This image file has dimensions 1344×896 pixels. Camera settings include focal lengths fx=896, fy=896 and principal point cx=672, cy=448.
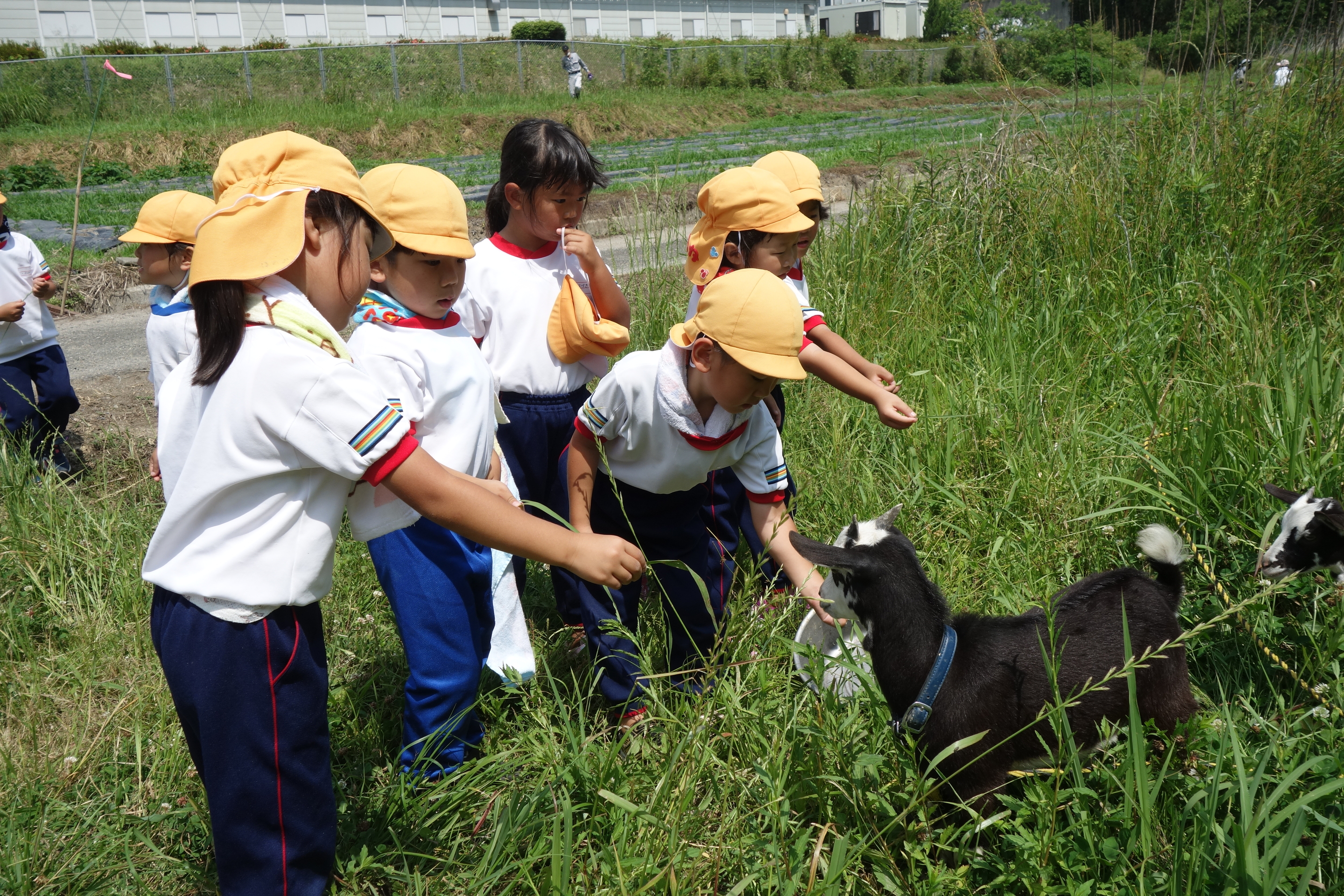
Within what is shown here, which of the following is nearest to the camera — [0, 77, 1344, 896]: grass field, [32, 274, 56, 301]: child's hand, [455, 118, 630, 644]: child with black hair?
[0, 77, 1344, 896]: grass field

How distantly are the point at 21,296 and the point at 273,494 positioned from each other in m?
3.98

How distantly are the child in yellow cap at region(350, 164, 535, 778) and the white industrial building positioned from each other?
26.8 metres

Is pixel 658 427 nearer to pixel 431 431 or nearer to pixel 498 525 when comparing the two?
pixel 431 431

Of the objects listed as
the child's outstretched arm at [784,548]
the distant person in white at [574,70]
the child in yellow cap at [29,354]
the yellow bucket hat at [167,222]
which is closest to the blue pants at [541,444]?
the child's outstretched arm at [784,548]

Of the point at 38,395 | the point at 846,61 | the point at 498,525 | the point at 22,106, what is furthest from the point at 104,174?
the point at 846,61

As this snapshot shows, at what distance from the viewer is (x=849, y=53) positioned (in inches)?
1200

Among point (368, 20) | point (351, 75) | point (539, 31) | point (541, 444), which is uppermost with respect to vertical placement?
point (368, 20)

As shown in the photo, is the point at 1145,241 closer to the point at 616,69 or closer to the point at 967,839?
the point at 967,839

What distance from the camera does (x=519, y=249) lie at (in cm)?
302

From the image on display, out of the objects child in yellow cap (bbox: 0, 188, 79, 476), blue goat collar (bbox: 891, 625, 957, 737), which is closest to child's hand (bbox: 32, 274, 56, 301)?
child in yellow cap (bbox: 0, 188, 79, 476)

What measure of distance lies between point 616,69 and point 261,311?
82.0ft

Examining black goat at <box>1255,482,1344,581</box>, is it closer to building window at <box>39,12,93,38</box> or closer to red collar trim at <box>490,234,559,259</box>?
red collar trim at <box>490,234,559,259</box>

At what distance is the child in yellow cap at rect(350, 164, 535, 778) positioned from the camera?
7.63 ft

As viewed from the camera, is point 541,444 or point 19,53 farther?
point 19,53
